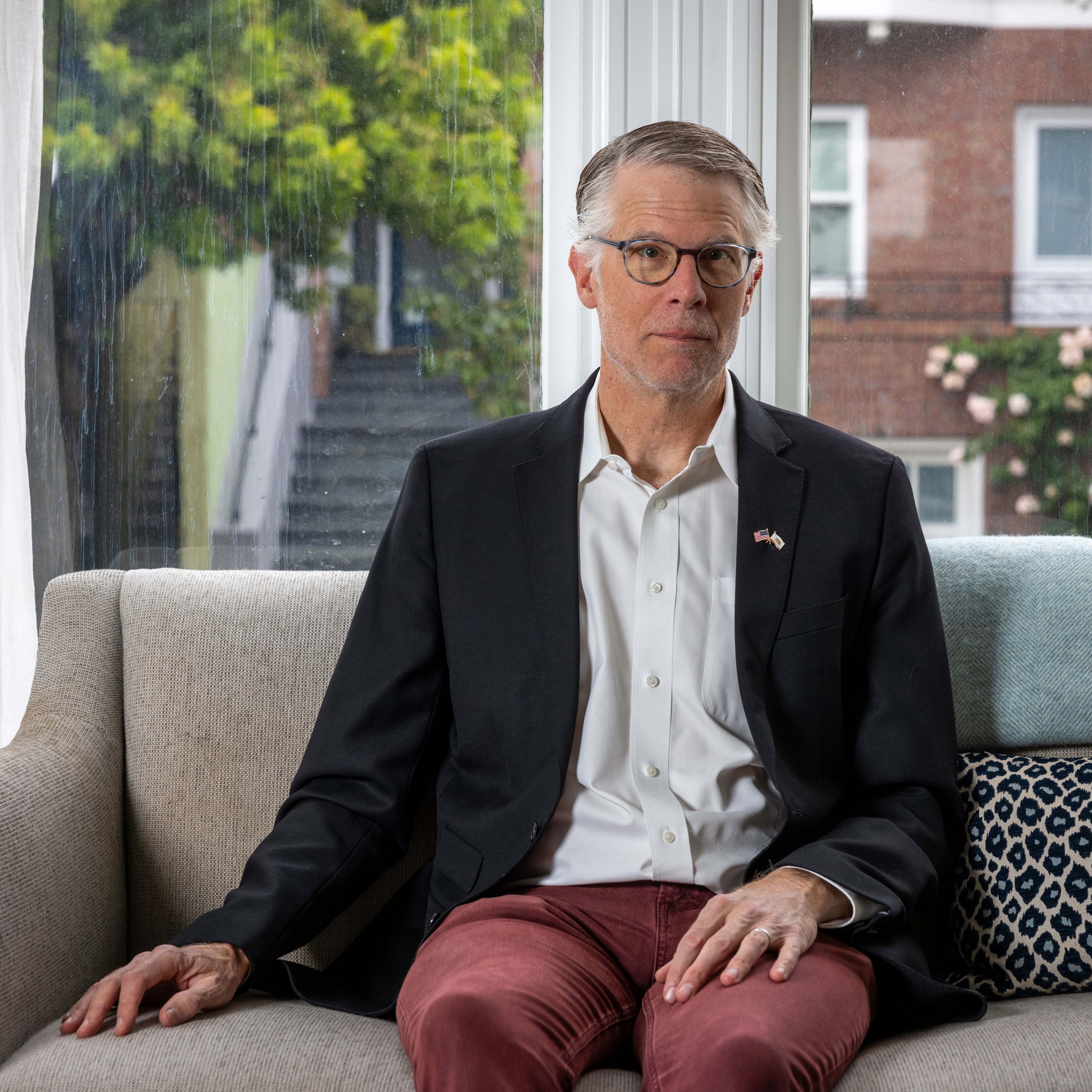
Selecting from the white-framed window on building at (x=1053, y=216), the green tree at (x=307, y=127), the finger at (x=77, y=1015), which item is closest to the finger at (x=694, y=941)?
the finger at (x=77, y=1015)

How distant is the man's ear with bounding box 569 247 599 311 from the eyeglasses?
8 centimetres

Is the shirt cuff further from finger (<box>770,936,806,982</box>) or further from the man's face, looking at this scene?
the man's face

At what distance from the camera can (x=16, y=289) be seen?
82.5 inches

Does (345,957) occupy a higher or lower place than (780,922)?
lower

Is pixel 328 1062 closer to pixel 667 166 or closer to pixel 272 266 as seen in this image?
pixel 667 166

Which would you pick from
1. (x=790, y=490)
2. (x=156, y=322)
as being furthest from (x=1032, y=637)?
(x=156, y=322)

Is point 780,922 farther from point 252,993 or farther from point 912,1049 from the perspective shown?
point 252,993

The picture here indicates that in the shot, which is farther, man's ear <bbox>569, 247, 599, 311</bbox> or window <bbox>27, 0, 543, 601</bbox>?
window <bbox>27, 0, 543, 601</bbox>

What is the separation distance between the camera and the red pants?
112 cm

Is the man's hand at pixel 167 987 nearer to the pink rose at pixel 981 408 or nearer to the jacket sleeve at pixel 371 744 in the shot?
the jacket sleeve at pixel 371 744

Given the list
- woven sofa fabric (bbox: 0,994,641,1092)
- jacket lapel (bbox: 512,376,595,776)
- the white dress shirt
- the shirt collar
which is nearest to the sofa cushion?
woven sofa fabric (bbox: 0,994,641,1092)

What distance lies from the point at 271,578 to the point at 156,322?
0.65m

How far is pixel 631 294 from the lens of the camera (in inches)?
60.4

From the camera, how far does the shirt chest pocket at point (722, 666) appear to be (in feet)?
4.83
